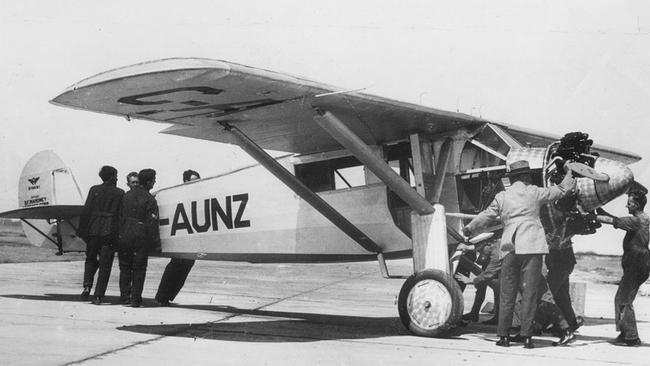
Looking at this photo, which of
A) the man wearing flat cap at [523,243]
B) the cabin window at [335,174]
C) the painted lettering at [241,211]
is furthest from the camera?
the painted lettering at [241,211]

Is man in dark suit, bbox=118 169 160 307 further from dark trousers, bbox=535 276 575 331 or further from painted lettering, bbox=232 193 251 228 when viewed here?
dark trousers, bbox=535 276 575 331

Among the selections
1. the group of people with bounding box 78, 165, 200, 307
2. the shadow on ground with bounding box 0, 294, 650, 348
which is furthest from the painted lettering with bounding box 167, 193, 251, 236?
the shadow on ground with bounding box 0, 294, 650, 348

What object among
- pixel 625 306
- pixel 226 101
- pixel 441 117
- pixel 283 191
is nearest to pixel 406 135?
pixel 441 117

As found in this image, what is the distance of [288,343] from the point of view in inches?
246

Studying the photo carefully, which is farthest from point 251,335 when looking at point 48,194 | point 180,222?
point 48,194

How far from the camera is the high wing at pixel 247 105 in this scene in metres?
5.66

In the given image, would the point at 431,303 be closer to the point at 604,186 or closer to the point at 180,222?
the point at 604,186

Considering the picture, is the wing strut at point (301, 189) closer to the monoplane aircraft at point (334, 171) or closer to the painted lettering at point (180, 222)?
the monoplane aircraft at point (334, 171)

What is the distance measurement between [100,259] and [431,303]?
5.10 meters

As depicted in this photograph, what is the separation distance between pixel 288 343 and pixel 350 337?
837mm

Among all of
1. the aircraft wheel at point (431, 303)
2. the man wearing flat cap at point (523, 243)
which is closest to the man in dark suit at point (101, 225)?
the aircraft wheel at point (431, 303)

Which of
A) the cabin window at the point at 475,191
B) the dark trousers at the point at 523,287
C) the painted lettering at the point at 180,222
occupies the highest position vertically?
the cabin window at the point at 475,191

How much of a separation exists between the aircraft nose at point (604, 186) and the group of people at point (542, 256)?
0.26 meters

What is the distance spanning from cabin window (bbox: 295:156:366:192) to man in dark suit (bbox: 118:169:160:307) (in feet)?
7.62
